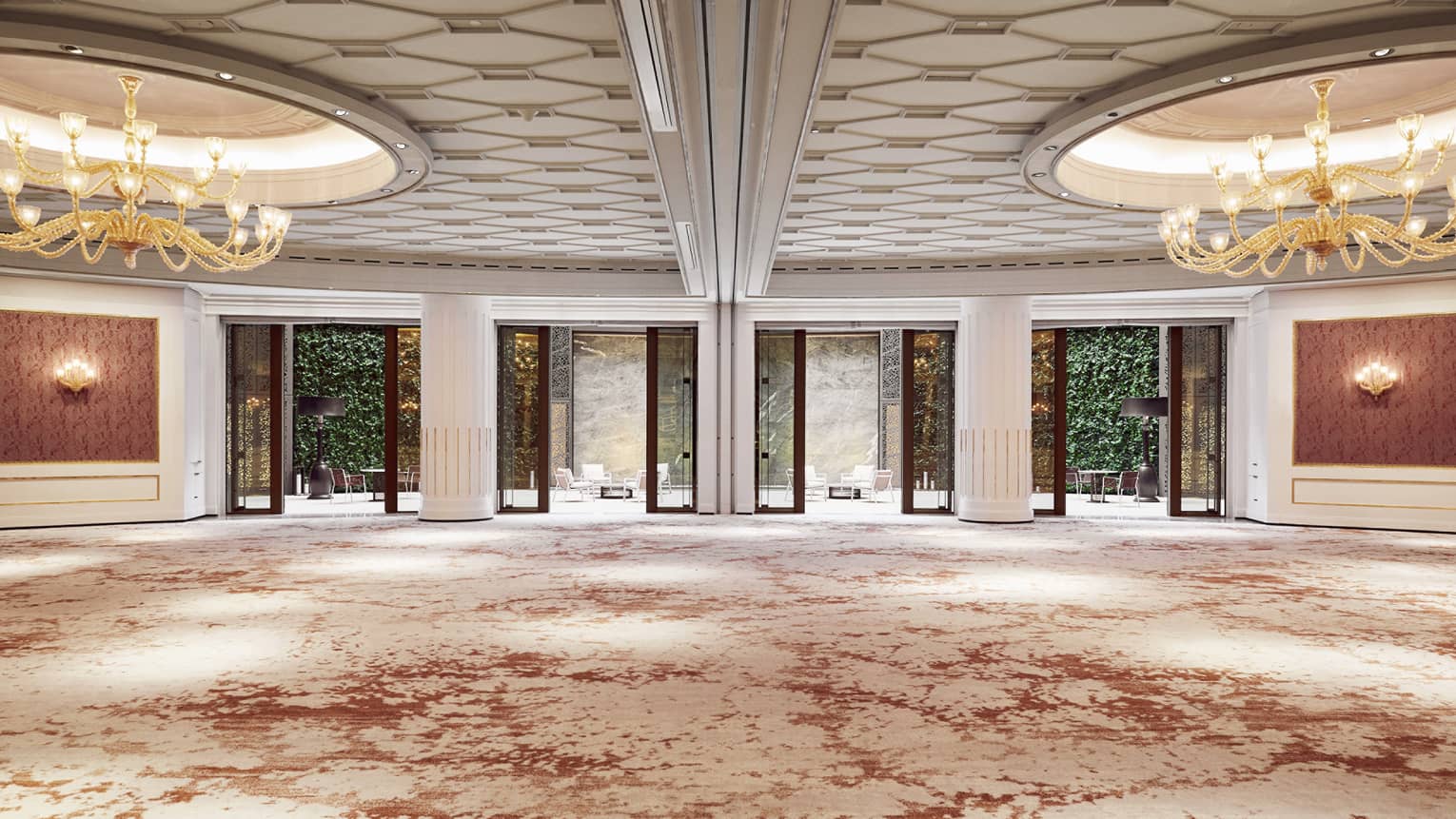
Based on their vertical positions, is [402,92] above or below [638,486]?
above

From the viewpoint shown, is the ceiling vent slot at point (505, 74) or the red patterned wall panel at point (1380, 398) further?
the red patterned wall panel at point (1380, 398)

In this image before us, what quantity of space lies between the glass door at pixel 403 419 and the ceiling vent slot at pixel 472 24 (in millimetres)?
9456

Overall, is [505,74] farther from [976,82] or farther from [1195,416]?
[1195,416]

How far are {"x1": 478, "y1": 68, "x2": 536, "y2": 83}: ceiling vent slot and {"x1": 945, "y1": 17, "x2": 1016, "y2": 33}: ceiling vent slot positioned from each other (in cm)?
266

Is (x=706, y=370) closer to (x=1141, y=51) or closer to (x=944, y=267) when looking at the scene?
(x=944, y=267)

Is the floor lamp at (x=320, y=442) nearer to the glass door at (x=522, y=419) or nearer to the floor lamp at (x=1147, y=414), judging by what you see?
the glass door at (x=522, y=419)

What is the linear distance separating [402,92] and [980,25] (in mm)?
3872

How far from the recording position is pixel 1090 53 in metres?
5.86

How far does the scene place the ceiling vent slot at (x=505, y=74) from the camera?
20.0ft

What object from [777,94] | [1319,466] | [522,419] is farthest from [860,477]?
[777,94]

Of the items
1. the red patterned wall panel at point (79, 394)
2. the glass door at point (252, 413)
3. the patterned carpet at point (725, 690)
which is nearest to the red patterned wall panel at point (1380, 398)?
the patterned carpet at point (725, 690)

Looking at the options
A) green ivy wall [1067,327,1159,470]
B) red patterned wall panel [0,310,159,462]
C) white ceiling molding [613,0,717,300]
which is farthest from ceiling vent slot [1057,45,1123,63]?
green ivy wall [1067,327,1159,470]

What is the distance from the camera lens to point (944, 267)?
13125 millimetres

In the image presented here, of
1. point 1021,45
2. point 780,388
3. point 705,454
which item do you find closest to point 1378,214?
point 1021,45
